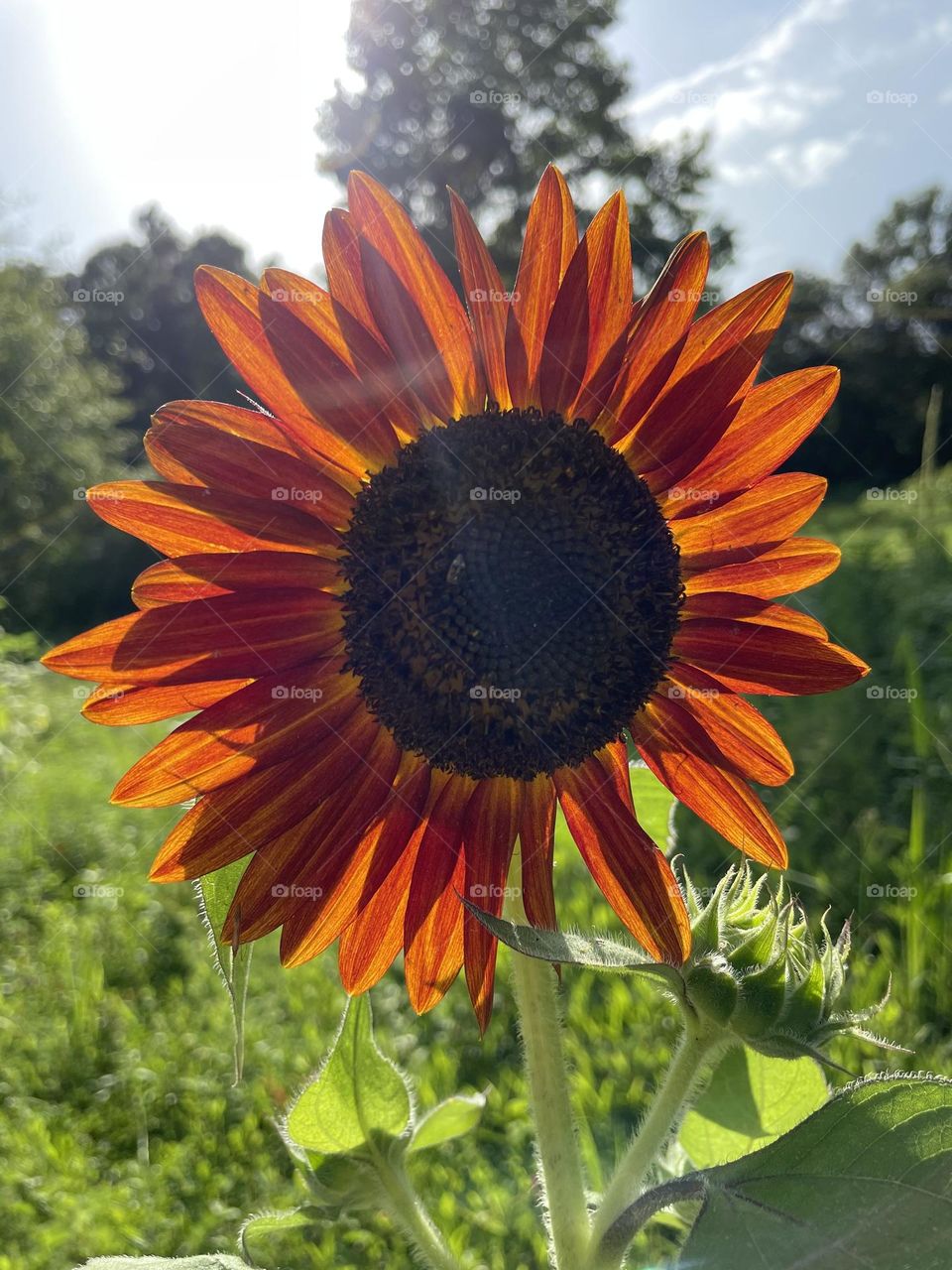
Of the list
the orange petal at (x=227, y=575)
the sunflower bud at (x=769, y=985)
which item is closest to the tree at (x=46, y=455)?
the orange petal at (x=227, y=575)

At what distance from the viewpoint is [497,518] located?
3.29 feet

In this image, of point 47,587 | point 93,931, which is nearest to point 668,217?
point 47,587

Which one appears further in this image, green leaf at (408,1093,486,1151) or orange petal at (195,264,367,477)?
green leaf at (408,1093,486,1151)

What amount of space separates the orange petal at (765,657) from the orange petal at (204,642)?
0.42 meters

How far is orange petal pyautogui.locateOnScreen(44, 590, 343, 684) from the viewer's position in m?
0.91

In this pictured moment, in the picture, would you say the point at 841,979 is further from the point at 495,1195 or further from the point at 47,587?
the point at 47,587

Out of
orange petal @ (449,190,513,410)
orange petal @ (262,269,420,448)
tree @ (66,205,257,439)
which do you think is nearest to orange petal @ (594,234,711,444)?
orange petal @ (449,190,513,410)

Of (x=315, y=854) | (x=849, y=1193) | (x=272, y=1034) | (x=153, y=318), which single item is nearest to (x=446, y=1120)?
(x=315, y=854)

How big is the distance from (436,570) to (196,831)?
→ 36cm

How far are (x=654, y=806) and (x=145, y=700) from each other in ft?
1.98

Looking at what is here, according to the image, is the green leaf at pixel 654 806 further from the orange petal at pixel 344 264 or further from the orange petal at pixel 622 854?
the orange petal at pixel 344 264

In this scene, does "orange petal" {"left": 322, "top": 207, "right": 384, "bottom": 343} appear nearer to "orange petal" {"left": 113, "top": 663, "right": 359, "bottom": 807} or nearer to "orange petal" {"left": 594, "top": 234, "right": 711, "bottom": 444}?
"orange petal" {"left": 594, "top": 234, "right": 711, "bottom": 444}

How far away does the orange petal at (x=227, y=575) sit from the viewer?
3.05 feet

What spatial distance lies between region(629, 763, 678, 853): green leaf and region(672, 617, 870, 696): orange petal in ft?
0.59
